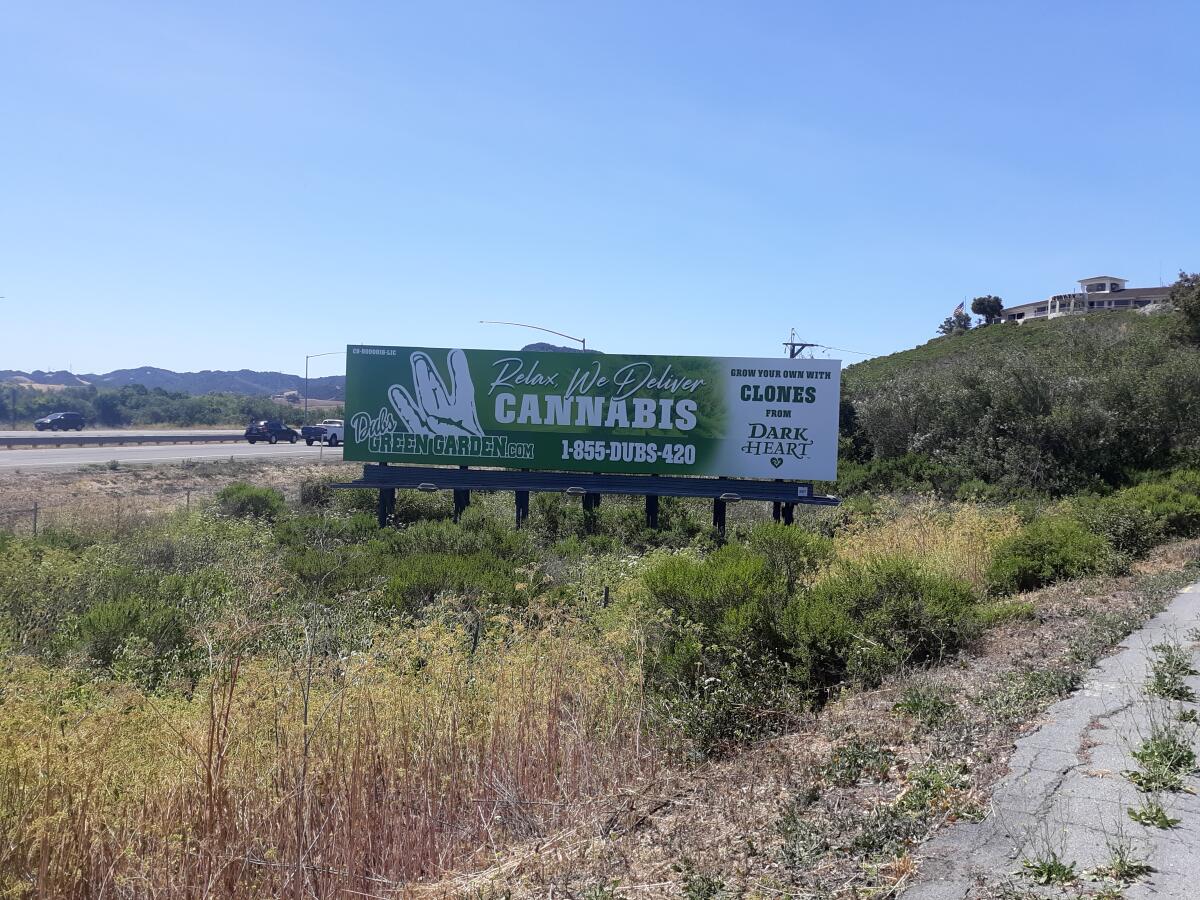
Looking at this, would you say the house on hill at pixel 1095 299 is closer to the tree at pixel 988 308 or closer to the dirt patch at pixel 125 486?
the tree at pixel 988 308

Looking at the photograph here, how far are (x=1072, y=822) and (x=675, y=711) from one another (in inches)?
119

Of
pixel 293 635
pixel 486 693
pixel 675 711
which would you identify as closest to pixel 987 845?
pixel 675 711

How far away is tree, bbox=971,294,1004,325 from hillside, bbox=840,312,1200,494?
1772 inches

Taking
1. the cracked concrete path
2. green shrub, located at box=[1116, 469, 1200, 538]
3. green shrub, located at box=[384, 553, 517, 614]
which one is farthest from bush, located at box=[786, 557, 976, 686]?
green shrub, located at box=[1116, 469, 1200, 538]

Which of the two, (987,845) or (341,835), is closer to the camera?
(987,845)

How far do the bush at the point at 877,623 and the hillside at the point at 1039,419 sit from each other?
20349mm

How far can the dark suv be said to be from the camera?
193ft

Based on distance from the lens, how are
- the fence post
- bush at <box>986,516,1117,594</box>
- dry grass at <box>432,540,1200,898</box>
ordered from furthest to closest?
the fence post < bush at <box>986,516,1117,594</box> < dry grass at <box>432,540,1200,898</box>

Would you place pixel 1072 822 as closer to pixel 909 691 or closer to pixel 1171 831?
pixel 1171 831

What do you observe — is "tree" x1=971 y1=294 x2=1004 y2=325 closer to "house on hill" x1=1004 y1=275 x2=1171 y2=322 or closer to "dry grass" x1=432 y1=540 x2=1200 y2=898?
"house on hill" x1=1004 y1=275 x2=1171 y2=322

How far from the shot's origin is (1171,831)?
13.8ft

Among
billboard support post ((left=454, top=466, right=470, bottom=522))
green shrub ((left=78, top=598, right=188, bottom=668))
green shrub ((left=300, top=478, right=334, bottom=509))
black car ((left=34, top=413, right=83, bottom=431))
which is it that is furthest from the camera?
black car ((left=34, top=413, right=83, bottom=431))

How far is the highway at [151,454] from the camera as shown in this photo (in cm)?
3912

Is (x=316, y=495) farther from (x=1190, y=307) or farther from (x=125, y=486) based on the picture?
(x=1190, y=307)
